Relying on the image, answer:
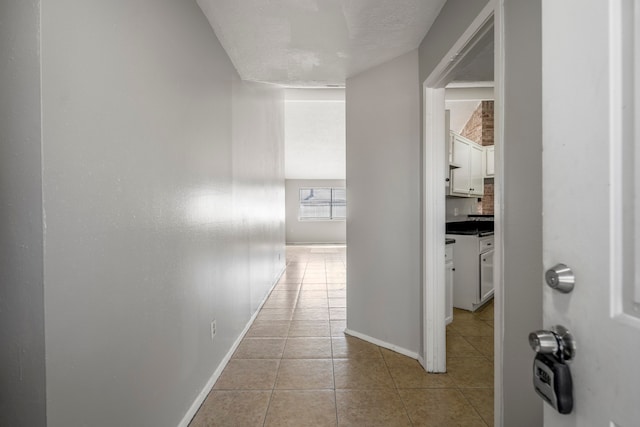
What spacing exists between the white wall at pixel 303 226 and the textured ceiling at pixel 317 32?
750 centimetres

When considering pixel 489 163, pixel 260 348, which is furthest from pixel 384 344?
pixel 489 163

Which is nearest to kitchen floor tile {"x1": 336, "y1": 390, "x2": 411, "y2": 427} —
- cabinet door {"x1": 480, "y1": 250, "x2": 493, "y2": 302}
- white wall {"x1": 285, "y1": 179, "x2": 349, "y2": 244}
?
cabinet door {"x1": 480, "y1": 250, "x2": 493, "y2": 302}

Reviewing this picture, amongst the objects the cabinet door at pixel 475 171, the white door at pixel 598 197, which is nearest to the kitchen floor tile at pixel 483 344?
the white door at pixel 598 197

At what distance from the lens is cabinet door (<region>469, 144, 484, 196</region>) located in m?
4.35

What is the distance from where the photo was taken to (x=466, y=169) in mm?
4227

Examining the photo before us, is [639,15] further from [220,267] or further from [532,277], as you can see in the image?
[220,267]

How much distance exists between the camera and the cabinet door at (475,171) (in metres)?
4.35

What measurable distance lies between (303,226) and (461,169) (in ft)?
21.8

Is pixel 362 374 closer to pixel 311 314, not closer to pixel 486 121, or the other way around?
pixel 311 314

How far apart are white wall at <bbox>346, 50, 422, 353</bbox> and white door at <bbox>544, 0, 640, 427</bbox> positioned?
1.72m

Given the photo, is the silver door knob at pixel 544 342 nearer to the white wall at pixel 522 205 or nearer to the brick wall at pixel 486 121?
the white wall at pixel 522 205

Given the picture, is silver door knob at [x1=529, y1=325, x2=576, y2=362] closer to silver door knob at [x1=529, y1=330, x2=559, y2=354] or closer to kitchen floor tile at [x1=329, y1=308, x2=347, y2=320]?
silver door knob at [x1=529, y1=330, x2=559, y2=354]

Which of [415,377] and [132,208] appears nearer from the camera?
[132,208]

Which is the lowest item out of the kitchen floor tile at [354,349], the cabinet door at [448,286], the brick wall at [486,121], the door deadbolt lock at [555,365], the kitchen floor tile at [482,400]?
the kitchen floor tile at [482,400]
